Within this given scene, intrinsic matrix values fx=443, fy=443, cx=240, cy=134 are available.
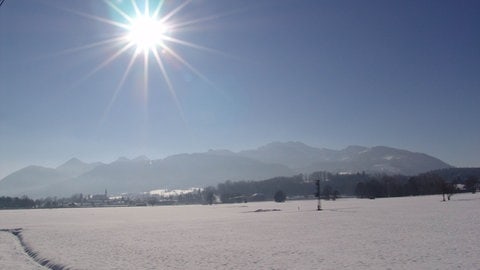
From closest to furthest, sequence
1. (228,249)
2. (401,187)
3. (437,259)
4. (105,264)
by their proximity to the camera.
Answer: (437,259) < (105,264) < (228,249) < (401,187)

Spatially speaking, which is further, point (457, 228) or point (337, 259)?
point (457, 228)

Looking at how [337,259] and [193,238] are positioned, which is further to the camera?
[193,238]

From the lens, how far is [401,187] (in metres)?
191

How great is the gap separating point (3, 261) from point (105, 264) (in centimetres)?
928

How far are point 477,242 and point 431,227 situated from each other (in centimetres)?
1260

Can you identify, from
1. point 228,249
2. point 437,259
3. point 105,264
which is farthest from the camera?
point 228,249

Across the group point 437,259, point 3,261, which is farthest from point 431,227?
point 3,261

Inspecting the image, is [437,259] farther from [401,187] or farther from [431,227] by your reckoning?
[401,187]

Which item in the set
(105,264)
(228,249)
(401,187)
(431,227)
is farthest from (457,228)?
(401,187)

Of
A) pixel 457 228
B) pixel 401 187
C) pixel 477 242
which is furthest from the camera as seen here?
pixel 401 187

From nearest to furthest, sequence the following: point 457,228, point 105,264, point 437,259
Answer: point 437,259, point 105,264, point 457,228

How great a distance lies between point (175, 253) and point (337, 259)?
11.5 metres

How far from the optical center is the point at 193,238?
4081cm

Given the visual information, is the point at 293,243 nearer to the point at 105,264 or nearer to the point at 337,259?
the point at 337,259
